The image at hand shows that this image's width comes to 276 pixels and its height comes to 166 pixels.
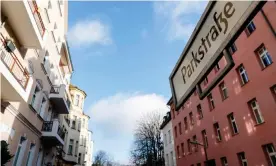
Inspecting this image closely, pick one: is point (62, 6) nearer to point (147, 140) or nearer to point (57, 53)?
point (57, 53)

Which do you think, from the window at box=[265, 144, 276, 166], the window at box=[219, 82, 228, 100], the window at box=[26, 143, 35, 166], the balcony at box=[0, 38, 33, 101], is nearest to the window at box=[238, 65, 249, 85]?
the window at box=[219, 82, 228, 100]

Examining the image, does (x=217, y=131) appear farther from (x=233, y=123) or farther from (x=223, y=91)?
(x=223, y=91)

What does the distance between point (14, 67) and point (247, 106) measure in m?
15.9

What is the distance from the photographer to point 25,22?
34.6 feet

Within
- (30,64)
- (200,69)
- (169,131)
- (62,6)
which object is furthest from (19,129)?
(169,131)

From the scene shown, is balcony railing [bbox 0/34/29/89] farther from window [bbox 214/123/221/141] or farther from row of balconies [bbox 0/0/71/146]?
window [bbox 214/123/221/141]

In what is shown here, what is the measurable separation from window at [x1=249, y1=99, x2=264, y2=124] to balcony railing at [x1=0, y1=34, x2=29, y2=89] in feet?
50.5

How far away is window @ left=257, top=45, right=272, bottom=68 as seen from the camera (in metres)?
14.6

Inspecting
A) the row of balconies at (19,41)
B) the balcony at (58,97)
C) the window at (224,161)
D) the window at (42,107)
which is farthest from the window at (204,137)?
the row of balconies at (19,41)

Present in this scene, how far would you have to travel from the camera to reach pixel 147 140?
150 ft

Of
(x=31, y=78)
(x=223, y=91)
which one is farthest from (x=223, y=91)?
(x=31, y=78)

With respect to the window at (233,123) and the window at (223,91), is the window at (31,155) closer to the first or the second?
the window at (233,123)

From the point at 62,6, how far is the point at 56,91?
9.07 meters

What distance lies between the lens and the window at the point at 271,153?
1376cm
